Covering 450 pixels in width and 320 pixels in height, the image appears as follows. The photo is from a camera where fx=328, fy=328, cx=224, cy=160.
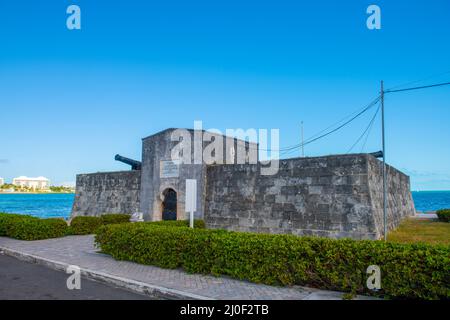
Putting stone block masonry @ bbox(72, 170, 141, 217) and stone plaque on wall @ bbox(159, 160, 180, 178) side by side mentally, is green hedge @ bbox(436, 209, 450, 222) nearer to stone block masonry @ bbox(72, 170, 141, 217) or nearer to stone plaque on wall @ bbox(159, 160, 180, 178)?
stone plaque on wall @ bbox(159, 160, 180, 178)

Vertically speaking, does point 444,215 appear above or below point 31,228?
above

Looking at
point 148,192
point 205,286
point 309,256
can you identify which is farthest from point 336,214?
point 148,192

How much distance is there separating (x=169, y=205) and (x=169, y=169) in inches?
85.1

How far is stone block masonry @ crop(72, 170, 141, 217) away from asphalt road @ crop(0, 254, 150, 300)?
37.1 ft

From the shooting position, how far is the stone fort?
40.3 ft

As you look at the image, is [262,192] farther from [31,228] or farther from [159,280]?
[31,228]

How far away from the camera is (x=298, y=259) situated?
24.3ft

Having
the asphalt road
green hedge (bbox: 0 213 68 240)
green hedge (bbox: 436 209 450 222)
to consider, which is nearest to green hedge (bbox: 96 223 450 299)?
the asphalt road

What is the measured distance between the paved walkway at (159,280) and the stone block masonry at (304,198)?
5.80 m

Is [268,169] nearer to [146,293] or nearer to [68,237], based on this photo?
[146,293]

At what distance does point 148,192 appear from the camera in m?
19.4

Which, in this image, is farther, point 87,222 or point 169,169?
point 169,169

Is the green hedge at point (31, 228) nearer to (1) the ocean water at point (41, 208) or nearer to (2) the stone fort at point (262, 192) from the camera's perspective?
(2) the stone fort at point (262, 192)

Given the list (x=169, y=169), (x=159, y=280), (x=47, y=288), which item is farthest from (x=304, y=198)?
(x=47, y=288)
